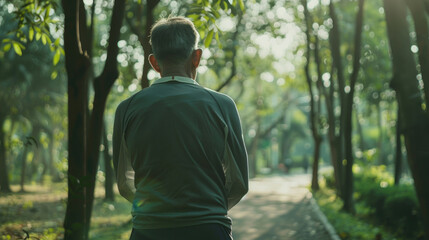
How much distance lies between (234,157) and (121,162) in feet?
1.75

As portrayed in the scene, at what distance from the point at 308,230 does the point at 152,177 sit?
9983 millimetres

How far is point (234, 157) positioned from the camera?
2342mm

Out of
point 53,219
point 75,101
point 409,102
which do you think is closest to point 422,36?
point 409,102

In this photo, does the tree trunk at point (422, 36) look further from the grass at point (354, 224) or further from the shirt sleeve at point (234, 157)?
the grass at point (354, 224)

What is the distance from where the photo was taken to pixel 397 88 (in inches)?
218

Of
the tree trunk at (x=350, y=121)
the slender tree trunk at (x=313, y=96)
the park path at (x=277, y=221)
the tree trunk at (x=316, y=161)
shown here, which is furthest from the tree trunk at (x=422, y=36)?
the tree trunk at (x=316, y=161)

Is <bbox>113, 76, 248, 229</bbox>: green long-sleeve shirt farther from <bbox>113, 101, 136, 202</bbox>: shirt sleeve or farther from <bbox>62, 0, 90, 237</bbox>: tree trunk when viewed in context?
<bbox>62, 0, 90, 237</bbox>: tree trunk

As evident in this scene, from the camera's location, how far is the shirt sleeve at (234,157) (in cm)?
231

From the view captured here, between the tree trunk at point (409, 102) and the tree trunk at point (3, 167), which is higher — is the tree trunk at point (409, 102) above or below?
above

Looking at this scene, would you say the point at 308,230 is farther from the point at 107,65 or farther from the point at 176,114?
the point at 176,114

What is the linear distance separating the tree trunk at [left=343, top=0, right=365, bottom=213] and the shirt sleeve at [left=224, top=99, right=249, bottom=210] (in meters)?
10.2

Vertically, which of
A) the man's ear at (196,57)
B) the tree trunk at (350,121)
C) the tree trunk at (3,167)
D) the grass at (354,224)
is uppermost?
the man's ear at (196,57)

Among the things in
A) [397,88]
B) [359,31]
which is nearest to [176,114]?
[397,88]

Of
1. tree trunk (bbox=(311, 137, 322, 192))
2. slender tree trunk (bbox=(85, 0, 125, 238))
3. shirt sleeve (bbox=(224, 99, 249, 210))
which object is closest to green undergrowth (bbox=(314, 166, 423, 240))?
slender tree trunk (bbox=(85, 0, 125, 238))
